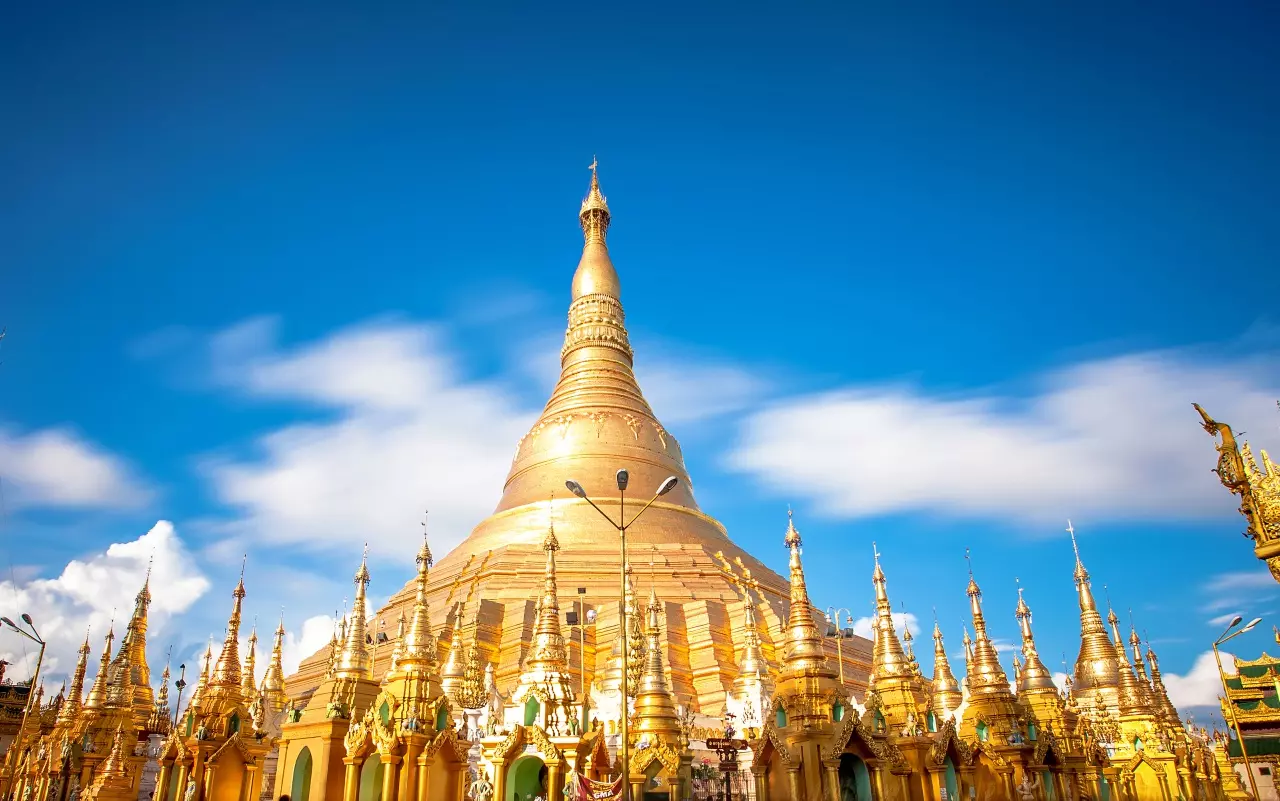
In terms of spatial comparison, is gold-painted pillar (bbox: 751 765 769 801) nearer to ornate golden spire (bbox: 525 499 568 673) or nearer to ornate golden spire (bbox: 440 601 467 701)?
ornate golden spire (bbox: 525 499 568 673)

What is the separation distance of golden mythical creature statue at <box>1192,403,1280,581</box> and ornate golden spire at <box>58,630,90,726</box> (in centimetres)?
3036

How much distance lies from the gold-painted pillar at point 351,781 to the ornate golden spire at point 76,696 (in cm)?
1370

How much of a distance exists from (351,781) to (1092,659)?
28025 mm

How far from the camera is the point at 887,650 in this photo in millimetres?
21969

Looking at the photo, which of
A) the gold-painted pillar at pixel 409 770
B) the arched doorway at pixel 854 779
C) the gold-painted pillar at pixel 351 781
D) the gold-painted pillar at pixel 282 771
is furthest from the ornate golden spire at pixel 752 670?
the gold-painted pillar at pixel 282 771

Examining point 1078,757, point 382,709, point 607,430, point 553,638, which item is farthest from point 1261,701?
point 382,709

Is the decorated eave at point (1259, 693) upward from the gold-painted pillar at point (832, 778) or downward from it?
upward

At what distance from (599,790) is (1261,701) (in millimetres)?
Result: 37729

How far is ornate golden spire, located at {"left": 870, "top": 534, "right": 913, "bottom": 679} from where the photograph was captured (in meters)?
21.5

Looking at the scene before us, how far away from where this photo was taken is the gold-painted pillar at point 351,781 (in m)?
16.7

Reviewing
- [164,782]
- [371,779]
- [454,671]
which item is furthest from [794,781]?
[164,782]

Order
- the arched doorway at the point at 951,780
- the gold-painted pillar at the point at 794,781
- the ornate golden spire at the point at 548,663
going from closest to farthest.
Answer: the gold-painted pillar at the point at 794,781
the ornate golden spire at the point at 548,663
the arched doorway at the point at 951,780

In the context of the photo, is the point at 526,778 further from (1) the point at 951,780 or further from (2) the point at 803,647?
(1) the point at 951,780

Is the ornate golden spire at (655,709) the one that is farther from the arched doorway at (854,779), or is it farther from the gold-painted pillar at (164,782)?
the gold-painted pillar at (164,782)
